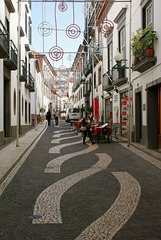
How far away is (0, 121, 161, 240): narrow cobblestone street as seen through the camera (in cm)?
366

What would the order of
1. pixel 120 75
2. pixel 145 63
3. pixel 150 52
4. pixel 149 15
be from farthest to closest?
pixel 120 75
pixel 149 15
pixel 145 63
pixel 150 52

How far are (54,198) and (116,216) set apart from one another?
1.30 metres

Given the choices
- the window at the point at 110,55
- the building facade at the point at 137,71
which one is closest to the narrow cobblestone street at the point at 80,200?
the building facade at the point at 137,71

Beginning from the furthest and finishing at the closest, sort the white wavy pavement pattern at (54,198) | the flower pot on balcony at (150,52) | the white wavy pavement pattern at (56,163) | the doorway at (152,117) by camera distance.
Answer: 1. the doorway at (152,117)
2. the flower pot on balcony at (150,52)
3. the white wavy pavement pattern at (56,163)
4. the white wavy pavement pattern at (54,198)

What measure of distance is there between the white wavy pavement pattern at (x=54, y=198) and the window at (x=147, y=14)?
7790 millimetres

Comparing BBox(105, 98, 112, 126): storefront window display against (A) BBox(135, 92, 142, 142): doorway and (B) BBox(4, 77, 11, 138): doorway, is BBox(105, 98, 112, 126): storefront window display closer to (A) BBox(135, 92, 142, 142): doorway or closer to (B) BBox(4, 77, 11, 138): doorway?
(A) BBox(135, 92, 142, 142): doorway

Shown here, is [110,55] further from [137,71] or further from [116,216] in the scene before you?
[116,216]

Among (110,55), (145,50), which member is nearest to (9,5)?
(145,50)

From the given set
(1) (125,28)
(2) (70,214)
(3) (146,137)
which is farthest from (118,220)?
(1) (125,28)

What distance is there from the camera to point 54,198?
5121mm

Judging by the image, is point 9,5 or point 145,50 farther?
point 9,5

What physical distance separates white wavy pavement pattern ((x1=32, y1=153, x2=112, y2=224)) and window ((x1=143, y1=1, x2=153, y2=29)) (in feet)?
25.6

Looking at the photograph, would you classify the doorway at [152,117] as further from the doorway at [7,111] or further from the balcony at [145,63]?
the doorway at [7,111]

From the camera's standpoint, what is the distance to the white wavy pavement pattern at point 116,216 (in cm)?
356
